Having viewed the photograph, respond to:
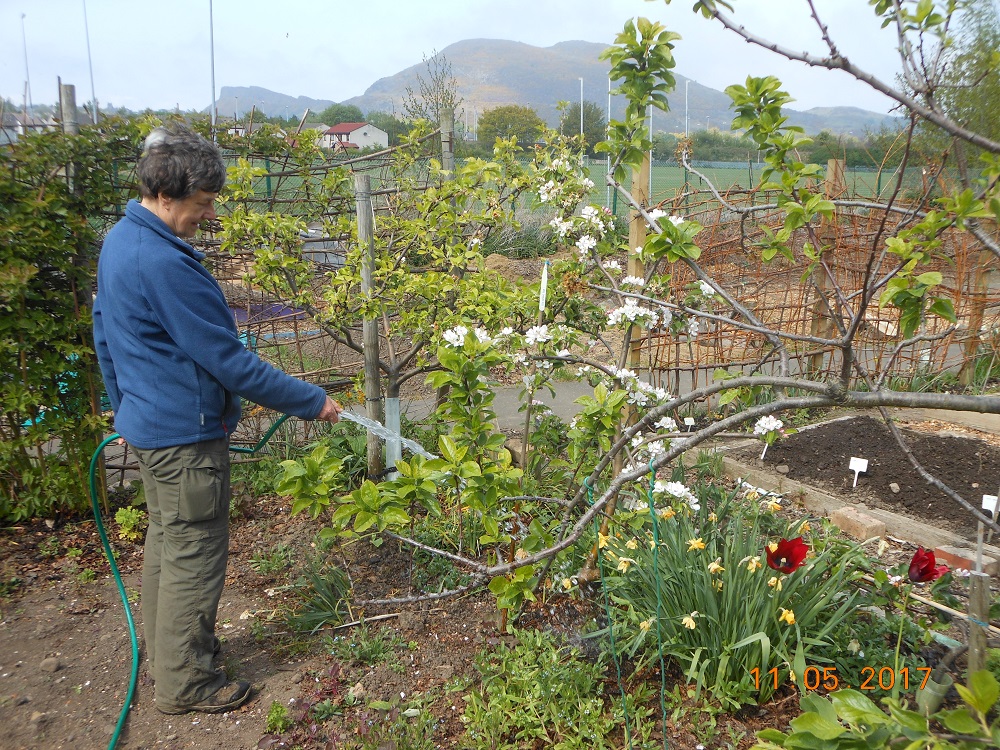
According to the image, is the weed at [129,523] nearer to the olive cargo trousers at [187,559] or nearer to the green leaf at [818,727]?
the olive cargo trousers at [187,559]

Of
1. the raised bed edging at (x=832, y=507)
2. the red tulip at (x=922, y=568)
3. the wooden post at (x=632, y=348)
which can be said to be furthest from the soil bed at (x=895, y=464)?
the red tulip at (x=922, y=568)

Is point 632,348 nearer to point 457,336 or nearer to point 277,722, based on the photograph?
point 457,336

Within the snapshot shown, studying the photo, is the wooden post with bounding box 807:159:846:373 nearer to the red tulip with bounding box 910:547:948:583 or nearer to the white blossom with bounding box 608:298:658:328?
the white blossom with bounding box 608:298:658:328

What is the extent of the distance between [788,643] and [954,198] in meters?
1.77

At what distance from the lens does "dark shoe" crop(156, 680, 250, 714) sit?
8.58 ft

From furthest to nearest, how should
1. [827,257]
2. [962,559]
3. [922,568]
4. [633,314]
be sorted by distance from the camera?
1. [827,257]
2. [962,559]
3. [633,314]
4. [922,568]

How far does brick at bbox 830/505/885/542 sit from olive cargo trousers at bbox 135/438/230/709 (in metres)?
3.03

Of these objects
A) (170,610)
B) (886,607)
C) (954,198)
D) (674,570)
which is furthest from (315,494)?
(886,607)

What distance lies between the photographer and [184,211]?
2488mm

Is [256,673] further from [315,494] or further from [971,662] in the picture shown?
[971,662]

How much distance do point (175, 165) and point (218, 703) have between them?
1.92m

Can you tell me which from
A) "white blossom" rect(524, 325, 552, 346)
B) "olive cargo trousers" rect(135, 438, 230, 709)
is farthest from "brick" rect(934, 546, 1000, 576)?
"olive cargo trousers" rect(135, 438, 230, 709)
